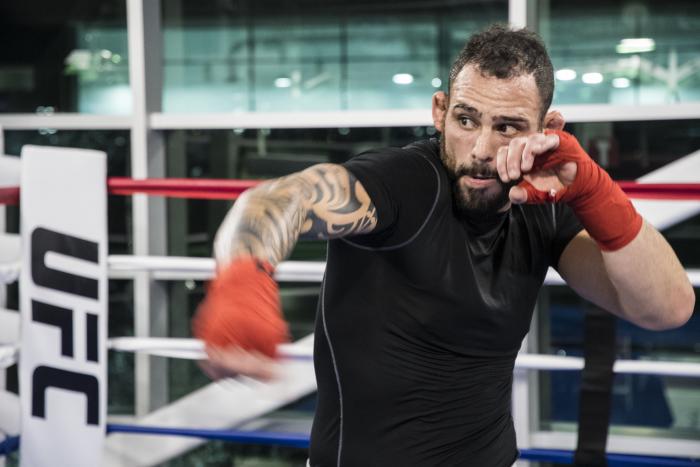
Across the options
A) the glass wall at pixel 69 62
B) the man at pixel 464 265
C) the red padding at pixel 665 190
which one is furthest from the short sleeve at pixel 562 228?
the glass wall at pixel 69 62

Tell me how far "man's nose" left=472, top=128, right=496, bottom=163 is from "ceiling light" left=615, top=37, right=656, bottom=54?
1.73m

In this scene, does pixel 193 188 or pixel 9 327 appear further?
pixel 9 327

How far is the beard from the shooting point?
4.22 feet

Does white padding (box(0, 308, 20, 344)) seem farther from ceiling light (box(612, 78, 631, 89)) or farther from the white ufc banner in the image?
ceiling light (box(612, 78, 631, 89))

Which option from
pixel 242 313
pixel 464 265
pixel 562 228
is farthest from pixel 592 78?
pixel 242 313

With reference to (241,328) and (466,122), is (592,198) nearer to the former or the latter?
(466,122)

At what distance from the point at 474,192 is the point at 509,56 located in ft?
0.72

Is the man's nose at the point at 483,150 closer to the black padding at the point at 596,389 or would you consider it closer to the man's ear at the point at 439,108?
the man's ear at the point at 439,108

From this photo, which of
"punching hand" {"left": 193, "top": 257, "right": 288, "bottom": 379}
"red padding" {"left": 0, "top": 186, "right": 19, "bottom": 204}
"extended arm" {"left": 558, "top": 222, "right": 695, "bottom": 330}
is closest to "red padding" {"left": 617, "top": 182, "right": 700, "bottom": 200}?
"extended arm" {"left": 558, "top": 222, "right": 695, "bottom": 330}

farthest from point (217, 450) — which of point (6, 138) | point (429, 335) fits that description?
point (429, 335)

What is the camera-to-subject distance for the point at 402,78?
3021 mm

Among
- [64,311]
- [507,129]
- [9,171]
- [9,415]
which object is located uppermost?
[507,129]

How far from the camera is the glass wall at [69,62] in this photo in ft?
10.5

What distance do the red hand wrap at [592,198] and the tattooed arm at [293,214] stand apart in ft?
0.90
